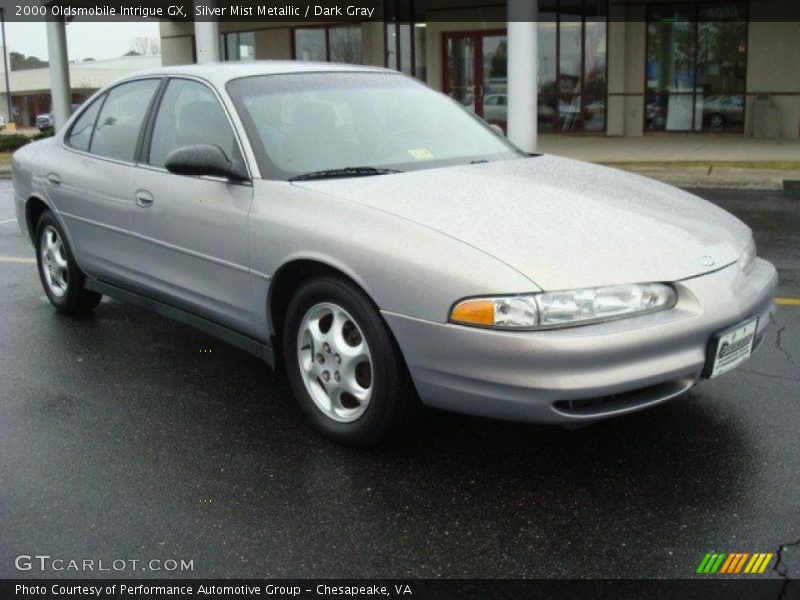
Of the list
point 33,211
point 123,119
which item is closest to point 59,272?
point 33,211

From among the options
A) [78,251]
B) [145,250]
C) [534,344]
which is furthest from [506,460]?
[78,251]

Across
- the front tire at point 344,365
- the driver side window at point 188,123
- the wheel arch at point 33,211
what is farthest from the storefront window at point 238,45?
the front tire at point 344,365

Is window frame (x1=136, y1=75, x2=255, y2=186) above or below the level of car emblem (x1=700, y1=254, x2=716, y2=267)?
above

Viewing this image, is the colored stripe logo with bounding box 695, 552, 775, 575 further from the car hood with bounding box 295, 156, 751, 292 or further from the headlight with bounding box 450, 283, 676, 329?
the car hood with bounding box 295, 156, 751, 292

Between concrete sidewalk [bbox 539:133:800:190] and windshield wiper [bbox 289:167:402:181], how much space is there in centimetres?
951

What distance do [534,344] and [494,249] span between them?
1.33ft

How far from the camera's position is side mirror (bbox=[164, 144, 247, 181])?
4.18 metres

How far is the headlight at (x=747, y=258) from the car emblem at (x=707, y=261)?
0.80ft

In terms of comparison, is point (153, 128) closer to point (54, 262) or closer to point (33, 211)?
point (54, 262)

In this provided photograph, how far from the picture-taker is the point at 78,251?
562 centimetres

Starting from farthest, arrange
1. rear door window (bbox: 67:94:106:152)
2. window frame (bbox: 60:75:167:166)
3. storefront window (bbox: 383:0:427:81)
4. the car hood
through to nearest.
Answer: storefront window (bbox: 383:0:427:81), rear door window (bbox: 67:94:106:152), window frame (bbox: 60:75:167:166), the car hood

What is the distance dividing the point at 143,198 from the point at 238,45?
74.5 ft

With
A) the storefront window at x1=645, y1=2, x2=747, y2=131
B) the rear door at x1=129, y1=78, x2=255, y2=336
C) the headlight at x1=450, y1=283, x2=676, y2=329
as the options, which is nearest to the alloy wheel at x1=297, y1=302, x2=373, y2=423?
the rear door at x1=129, y1=78, x2=255, y2=336

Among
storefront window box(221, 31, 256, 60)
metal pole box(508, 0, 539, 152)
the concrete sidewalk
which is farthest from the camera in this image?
storefront window box(221, 31, 256, 60)
